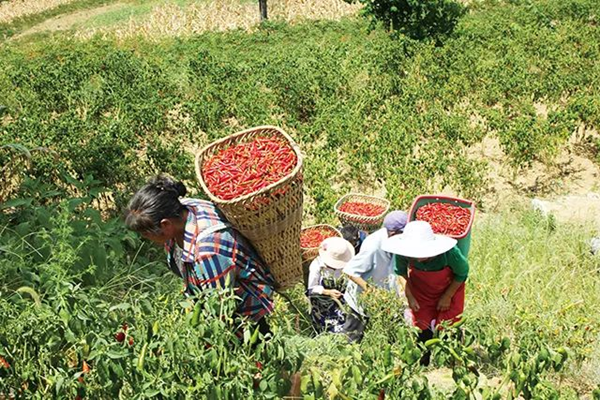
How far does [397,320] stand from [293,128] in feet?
15.8

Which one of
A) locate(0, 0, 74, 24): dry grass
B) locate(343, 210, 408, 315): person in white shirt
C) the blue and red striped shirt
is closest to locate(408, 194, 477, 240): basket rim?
locate(343, 210, 408, 315): person in white shirt

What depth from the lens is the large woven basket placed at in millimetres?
2895

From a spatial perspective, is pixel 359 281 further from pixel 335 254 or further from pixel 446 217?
pixel 446 217

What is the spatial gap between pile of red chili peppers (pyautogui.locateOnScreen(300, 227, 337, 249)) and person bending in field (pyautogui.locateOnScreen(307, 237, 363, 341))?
740 mm

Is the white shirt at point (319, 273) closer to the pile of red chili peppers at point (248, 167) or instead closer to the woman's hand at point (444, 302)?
the woman's hand at point (444, 302)

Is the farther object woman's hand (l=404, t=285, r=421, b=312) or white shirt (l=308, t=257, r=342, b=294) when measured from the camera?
white shirt (l=308, t=257, r=342, b=294)

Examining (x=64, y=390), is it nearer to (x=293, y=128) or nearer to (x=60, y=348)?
(x=60, y=348)

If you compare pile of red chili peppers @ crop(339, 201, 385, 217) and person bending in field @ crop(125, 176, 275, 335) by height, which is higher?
person bending in field @ crop(125, 176, 275, 335)

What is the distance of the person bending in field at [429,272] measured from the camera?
3.86m

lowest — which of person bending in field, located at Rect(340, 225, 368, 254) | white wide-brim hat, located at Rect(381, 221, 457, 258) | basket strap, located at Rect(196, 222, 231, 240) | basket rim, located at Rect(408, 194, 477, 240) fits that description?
person bending in field, located at Rect(340, 225, 368, 254)

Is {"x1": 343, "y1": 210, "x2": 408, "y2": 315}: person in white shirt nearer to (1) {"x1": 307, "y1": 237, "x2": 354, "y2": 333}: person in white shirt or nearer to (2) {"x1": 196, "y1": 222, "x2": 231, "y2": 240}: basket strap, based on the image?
(1) {"x1": 307, "y1": 237, "x2": 354, "y2": 333}: person in white shirt

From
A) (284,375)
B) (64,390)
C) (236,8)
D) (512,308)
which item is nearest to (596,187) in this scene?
(512,308)

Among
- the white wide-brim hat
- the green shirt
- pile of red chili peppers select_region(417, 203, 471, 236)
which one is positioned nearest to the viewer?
the white wide-brim hat

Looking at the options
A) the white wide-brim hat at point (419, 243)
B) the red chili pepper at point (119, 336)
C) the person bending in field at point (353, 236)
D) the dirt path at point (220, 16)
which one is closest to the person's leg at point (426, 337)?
the white wide-brim hat at point (419, 243)
